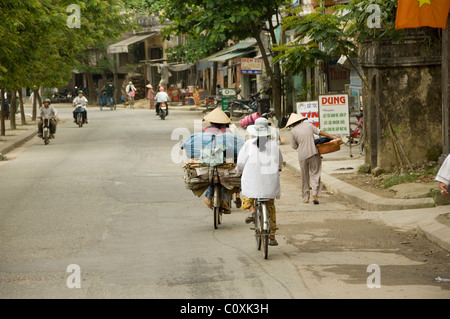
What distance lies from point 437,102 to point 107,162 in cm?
924

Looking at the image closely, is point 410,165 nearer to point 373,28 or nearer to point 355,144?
point 373,28

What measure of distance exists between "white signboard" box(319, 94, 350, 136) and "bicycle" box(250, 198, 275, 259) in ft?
33.2

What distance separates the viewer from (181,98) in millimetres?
59094

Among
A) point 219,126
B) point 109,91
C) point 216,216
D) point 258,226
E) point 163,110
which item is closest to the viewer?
point 258,226

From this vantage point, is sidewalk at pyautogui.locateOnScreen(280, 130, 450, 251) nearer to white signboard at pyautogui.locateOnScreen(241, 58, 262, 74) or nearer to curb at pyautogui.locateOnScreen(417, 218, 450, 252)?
curb at pyautogui.locateOnScreen(417, 218, 450, 252)

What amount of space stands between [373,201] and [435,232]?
2976 mm

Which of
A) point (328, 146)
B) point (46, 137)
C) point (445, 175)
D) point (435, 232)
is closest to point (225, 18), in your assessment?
point (46, 137)

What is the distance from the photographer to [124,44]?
6494 cm

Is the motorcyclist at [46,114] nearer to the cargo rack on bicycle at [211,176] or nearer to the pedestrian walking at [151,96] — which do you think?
the cargo rack on bicycle at [211,176]

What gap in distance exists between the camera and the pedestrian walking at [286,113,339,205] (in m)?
14.4

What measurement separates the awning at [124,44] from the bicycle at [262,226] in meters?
54.7

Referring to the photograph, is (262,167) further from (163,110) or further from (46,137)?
(163,110)

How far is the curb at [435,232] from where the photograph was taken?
10.1 metres
